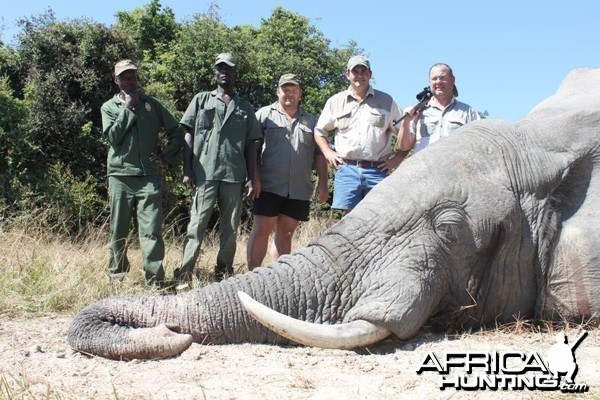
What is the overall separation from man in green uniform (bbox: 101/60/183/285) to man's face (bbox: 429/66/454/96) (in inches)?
110

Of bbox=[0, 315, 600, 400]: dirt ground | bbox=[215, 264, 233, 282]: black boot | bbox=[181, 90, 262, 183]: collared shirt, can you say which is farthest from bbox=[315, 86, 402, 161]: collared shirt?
bbox=[0, 315, 600, 400]: dirt ground

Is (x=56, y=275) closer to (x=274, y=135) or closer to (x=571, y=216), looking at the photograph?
(x=274, y=135)

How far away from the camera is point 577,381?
144 inches

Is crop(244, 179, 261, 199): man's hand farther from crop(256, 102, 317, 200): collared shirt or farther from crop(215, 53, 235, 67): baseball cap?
crop(215, 53, 235, 67): baseball cap

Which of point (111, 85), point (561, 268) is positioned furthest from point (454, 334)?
point (111, 85)

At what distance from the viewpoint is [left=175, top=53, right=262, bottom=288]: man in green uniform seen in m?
7.00

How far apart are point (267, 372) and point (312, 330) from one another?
0.37 metres

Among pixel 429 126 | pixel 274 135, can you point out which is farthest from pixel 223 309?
A: pixel 274 135

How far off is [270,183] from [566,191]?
11.0 ft

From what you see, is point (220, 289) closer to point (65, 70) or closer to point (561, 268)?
point (561, 268)

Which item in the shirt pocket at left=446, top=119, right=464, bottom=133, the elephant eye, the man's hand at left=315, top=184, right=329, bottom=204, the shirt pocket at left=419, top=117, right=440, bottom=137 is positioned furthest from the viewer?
the man's hand at left=315, top=184, right=329, bottom=204

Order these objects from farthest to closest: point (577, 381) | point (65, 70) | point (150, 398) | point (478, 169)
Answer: point (65, 70), point (478, 169), point (577, 381), point (150, 398)

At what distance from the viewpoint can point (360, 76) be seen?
7.01 m

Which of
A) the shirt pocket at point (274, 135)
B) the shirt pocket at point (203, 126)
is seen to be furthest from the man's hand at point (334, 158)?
the shirt pocket at point (203, 126)
